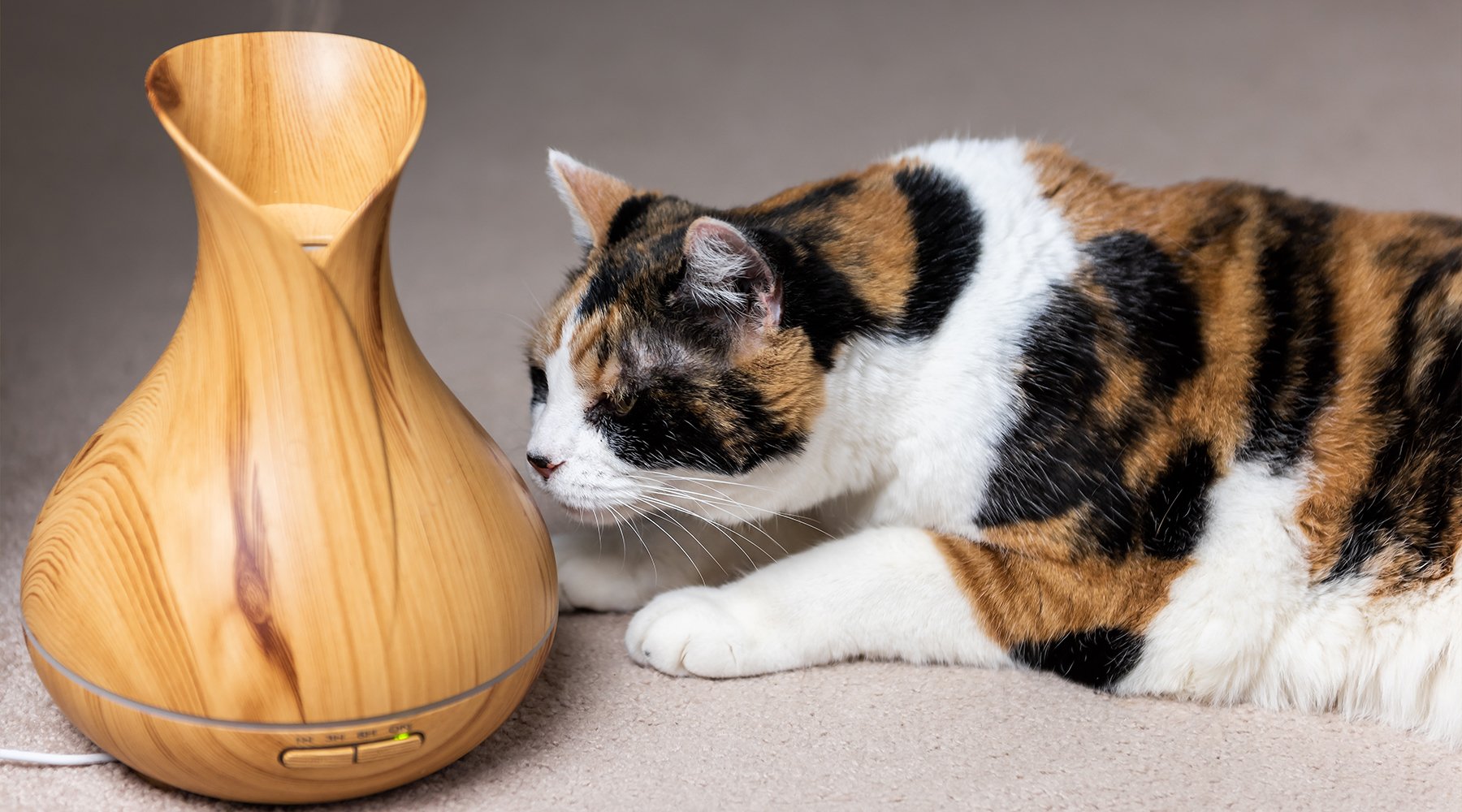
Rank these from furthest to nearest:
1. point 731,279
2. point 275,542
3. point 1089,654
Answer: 1. point 1089,654
2. point 731,279
3. point 275,542

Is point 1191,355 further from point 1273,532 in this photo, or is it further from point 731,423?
point 731,423

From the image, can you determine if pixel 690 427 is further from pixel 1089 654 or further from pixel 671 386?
pixel 1089 654

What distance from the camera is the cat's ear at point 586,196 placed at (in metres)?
1.51

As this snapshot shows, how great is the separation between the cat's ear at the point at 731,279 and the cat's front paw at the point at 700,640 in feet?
0.99

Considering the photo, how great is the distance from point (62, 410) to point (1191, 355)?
1.61 m

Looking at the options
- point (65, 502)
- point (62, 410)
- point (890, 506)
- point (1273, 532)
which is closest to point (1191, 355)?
point (1273, 532)

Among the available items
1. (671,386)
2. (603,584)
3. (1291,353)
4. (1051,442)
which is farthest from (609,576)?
(1291,353)

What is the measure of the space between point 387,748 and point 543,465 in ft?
1.24

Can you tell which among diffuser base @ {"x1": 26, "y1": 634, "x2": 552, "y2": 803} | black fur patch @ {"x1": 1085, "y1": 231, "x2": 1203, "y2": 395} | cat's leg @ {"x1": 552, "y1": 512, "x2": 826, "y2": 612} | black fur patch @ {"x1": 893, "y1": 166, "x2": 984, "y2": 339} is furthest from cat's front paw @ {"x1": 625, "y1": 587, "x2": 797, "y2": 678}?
black fur patch @ {"x1": 1085, "y1": 231, "x2": 1203, "y2": 395}

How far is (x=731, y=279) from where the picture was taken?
1.27 m

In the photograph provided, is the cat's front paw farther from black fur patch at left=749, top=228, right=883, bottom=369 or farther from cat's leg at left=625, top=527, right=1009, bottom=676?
black fur patch at left=749, top=228, right=883, bottom=369

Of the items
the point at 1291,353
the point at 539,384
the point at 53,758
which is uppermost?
the point at 1291,353

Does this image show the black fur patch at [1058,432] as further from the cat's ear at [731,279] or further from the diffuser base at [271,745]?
the diffuser base at [271,745]

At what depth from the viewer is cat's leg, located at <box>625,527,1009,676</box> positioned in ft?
4.45
